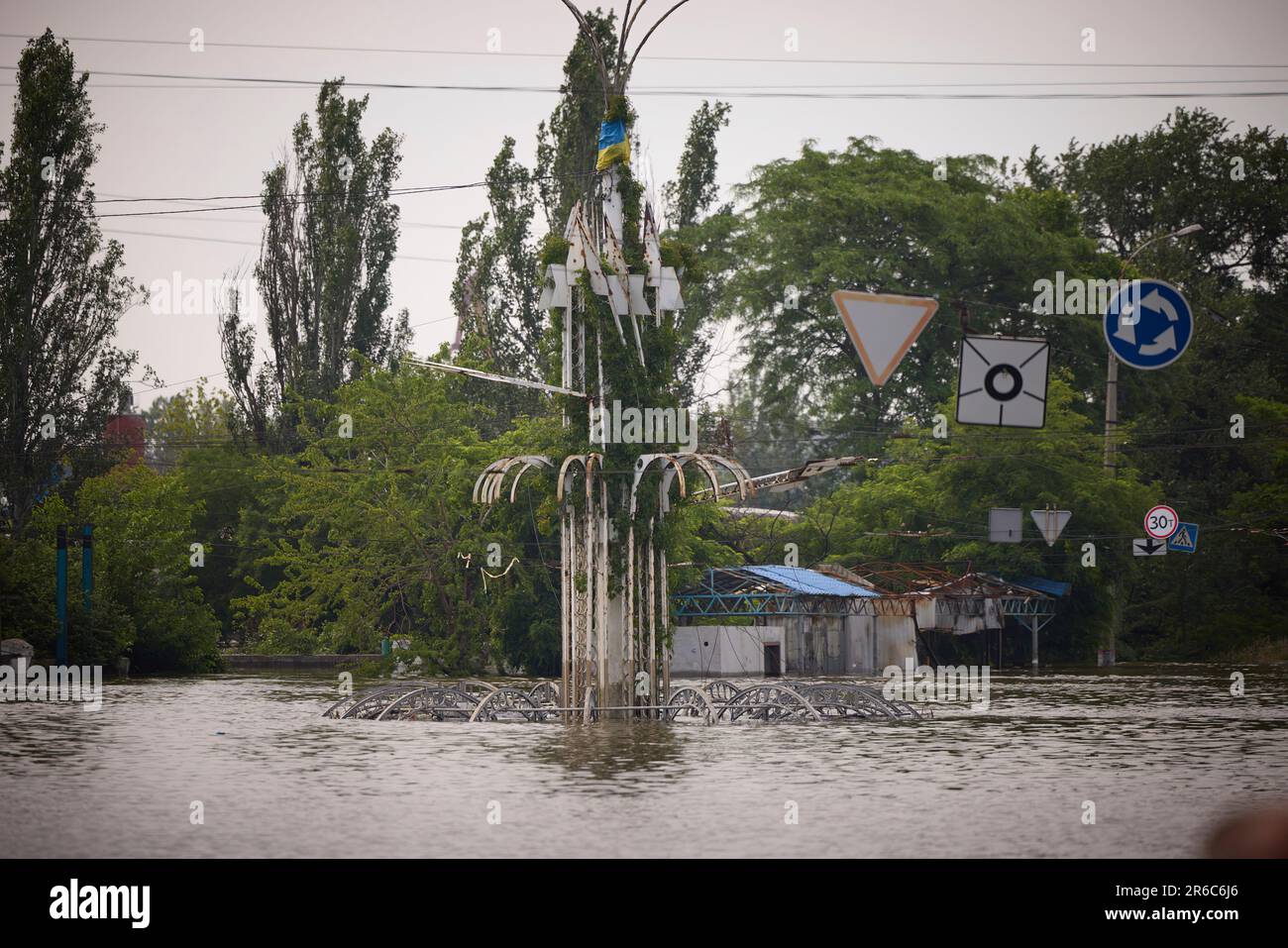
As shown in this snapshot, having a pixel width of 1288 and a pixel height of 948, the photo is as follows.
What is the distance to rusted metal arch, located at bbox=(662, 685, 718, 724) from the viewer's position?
26.3 metres

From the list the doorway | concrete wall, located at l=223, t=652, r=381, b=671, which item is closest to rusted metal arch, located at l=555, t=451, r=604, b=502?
the doorway

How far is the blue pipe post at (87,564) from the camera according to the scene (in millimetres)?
43406

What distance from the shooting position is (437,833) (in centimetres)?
1462

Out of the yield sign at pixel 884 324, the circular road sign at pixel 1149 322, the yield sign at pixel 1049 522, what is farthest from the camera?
the yield sign at pixel 1049 522

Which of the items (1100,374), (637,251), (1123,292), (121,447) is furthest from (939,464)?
(1123,292)

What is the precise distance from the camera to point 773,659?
4938cm

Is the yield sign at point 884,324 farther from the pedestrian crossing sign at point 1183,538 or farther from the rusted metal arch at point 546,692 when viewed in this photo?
the pedestrian crossing sign at point 1183,538

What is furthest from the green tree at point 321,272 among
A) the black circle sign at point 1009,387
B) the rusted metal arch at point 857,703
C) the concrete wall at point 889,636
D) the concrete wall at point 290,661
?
the black circle sign at point 1009,387

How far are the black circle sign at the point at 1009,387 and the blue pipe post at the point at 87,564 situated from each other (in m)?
34.0

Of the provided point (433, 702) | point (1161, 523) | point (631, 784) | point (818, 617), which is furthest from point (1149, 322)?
point (818, 617)

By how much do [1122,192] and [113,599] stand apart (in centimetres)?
4616

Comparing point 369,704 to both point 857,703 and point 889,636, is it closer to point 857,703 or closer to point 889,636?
point 857,703

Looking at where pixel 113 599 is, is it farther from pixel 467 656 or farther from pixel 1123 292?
pixel 1123 292

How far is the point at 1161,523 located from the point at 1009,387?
34296 millimetres
